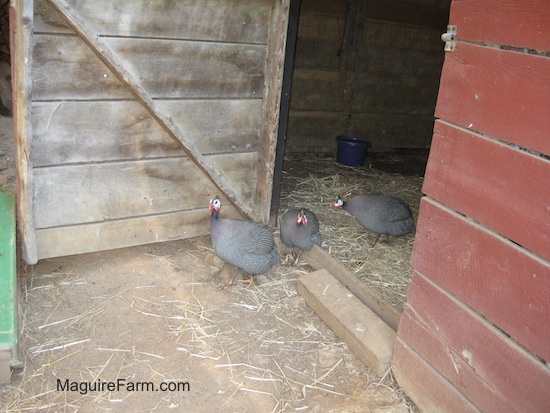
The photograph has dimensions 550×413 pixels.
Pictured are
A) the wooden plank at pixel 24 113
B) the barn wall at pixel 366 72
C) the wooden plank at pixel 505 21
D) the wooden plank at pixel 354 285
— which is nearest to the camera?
the wooden plank at pixel 505 21

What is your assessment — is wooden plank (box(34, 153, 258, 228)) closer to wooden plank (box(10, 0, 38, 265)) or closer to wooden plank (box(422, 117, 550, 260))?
wooden plank (box(10, 0, 38, 265))

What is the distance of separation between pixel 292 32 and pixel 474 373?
2977 mm

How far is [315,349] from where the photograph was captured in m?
3.54

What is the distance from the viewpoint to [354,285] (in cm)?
408

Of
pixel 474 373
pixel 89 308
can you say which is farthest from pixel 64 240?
pixel 474 373

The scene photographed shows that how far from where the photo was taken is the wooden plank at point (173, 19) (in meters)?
3.52

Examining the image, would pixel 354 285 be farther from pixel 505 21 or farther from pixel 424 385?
pixel 505 21

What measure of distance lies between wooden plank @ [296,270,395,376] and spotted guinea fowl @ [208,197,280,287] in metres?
0.35

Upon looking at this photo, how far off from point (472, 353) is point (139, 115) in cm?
282

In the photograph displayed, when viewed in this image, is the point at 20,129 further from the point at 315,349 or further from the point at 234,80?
the point at 315,349

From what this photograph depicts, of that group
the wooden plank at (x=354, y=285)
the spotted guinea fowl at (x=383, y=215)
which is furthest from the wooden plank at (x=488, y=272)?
the spotted guinea fowl at (x=383, y=215)

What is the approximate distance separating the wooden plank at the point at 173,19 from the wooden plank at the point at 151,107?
8 centimetres

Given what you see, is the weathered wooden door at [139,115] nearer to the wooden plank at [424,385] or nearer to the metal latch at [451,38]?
the metal latch at [451,38]

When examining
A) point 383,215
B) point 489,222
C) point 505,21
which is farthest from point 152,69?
point 489,222
